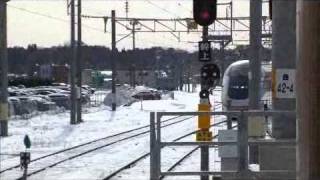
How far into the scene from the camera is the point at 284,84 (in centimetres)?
1052

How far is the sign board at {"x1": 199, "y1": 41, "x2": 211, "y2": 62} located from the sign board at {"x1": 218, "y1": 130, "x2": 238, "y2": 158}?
11.6 ft

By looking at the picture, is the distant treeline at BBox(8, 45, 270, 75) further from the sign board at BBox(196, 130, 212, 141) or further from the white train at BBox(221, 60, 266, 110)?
the sign board at BBox(196, 130, 212, 141)

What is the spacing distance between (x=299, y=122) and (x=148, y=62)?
548 feet

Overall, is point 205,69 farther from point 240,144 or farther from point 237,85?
point 237,85

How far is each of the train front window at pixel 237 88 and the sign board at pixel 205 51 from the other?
29487 millimetres

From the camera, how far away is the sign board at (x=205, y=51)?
632 inches

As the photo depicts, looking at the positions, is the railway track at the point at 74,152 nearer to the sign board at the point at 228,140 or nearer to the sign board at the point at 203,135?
the sign board at the point at 203,135

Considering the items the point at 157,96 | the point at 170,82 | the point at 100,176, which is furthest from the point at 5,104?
the point at 170,82

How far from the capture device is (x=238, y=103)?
45.6 m

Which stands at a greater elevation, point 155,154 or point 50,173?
point 155,154

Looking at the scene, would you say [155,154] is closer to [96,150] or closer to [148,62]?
[96,150]

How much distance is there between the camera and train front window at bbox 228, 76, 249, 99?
150ft

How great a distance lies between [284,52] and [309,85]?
20.3ft

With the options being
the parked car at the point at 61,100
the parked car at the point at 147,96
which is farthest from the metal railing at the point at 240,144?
the parked car at the point at 147,96
